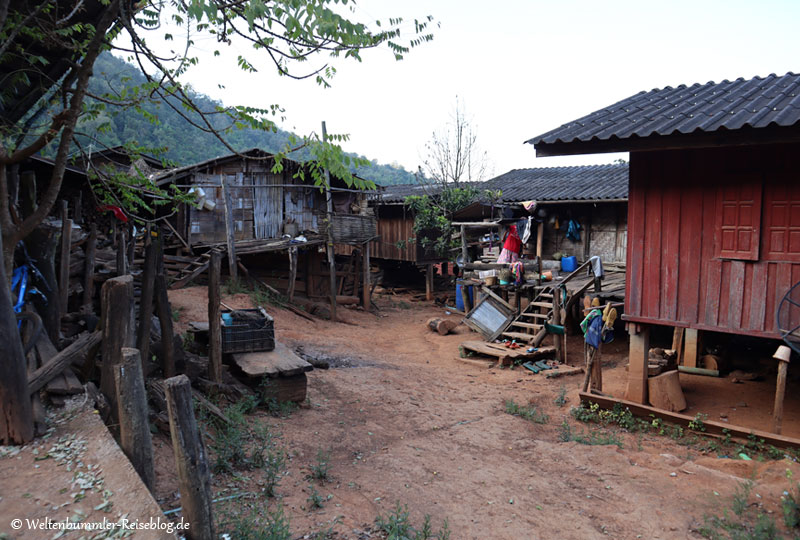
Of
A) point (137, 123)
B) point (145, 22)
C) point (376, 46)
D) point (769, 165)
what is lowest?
point (769, 165)

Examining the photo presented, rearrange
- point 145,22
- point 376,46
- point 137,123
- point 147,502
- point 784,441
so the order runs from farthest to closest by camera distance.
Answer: point 137,123 → point 784,441 → point 145,22 → point 376,46 → point 147,502

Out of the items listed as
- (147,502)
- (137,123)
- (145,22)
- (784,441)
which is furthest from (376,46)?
(137,123)

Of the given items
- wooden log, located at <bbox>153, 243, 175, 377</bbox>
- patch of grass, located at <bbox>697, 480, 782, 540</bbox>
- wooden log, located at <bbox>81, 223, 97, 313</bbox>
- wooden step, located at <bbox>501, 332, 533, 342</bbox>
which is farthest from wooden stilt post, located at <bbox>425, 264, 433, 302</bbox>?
patch of grass, located at <bbox>697, 480, 782, 540</bbox>

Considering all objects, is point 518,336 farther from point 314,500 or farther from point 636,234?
point 314,500

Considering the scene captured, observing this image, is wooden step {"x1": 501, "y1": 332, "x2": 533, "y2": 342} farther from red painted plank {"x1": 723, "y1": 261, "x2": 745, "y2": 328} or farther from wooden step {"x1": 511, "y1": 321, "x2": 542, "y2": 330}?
red painted plank {"x1": 723, "y1": 261, "x2": 745, "y2": 328}

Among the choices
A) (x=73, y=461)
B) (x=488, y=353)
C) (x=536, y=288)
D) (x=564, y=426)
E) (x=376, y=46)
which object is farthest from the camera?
(x=536, y=288)

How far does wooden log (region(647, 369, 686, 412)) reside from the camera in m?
8.71

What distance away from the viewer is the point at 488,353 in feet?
44.4

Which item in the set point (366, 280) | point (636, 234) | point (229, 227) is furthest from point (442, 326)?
point (636, 234)

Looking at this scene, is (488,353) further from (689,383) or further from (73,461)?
(73,461)

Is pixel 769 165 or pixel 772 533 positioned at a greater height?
pixel 769 165

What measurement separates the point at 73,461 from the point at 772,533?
5.94 m

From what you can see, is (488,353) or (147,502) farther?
(488,353)

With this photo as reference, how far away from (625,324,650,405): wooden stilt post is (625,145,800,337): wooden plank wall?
0.32 m
